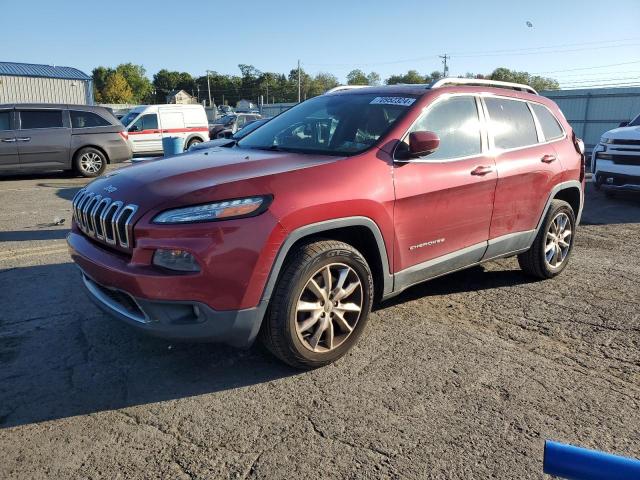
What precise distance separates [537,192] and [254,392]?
9.97ft

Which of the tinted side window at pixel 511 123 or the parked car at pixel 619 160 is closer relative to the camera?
the tinted side window at pixel 511 123

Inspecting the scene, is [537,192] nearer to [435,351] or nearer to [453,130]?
[453,130]

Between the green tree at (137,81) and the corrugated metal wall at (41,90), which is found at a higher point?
the green tree at (137,81)

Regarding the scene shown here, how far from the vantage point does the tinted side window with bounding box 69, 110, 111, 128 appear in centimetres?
1208

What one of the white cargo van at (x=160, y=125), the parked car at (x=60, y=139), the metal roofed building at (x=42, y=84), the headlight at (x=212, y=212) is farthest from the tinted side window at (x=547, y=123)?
the metal roofed building at (x=42, y=84)

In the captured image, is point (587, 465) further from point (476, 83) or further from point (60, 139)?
point (60, 139)

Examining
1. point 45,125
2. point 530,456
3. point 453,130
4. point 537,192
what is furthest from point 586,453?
point 45,125

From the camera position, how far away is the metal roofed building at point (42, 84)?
25812 mm

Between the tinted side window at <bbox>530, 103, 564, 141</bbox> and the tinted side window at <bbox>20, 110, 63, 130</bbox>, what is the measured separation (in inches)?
428

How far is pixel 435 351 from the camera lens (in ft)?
11.2

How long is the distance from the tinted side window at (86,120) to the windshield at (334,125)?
939 cm

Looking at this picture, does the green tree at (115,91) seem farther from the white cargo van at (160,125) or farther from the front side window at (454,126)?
the front side window at (454,126)

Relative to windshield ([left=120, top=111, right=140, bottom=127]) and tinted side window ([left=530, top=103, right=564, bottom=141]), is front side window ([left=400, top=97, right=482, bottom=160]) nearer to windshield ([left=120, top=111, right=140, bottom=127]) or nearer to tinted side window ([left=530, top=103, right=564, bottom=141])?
tinted side window ([left=530, top=103, right=564, bottom=141])

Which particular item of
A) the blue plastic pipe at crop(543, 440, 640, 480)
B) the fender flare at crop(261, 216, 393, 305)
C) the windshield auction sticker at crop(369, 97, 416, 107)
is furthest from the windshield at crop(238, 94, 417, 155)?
the blue plastic pipe at crop(543, 440, 640, 480)
